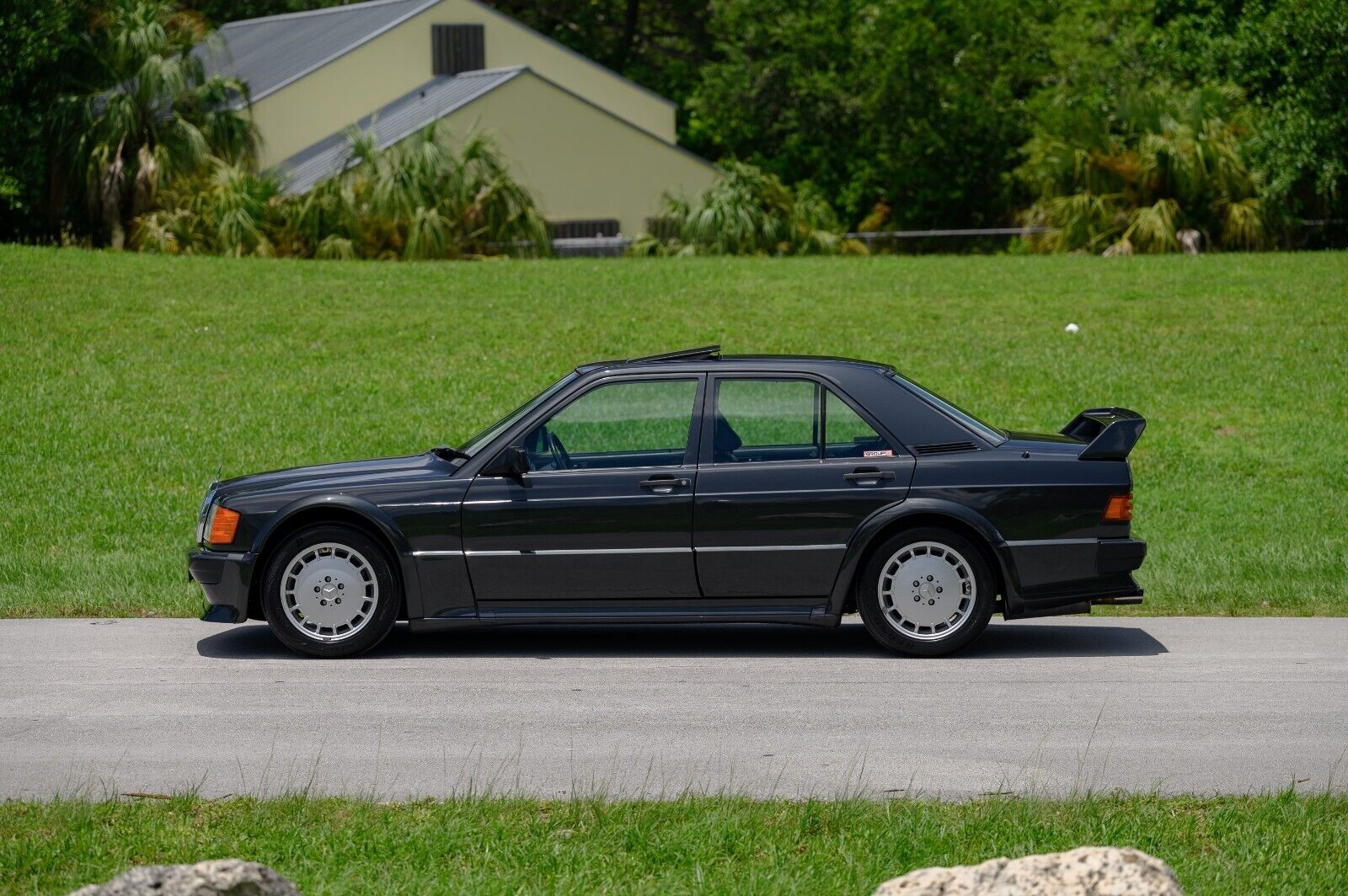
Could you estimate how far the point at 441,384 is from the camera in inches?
715

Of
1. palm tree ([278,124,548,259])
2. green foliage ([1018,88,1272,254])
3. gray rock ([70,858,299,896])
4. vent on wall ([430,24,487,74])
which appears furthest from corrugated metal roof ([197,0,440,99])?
gray rock ([70,858,299,896])

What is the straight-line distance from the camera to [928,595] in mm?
8523

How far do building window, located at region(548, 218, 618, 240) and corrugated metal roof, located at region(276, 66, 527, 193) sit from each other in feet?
11.4

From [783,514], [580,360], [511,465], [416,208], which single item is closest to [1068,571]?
[783,514]

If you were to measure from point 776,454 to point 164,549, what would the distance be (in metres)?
5.36

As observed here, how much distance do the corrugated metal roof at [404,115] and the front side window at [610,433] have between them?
77.7 ft

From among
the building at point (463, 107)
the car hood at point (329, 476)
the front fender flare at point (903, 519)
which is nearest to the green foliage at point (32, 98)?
the building at point (463, 107)

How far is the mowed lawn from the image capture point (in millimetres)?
12195

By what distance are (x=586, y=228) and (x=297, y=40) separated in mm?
11467

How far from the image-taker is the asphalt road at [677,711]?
6.27 m

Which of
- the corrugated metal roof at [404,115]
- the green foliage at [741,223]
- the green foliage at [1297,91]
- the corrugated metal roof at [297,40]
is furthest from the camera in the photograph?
the corrugated metal roof at [297,40]

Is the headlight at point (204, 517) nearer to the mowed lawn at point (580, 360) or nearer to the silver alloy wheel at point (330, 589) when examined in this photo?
the silver alloy wheel at point (330, 589)

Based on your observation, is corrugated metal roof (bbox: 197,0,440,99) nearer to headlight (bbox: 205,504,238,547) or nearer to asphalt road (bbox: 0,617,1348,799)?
headlight (bbox: 205,504,238,547)

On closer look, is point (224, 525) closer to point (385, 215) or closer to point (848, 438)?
point (848, 438)
